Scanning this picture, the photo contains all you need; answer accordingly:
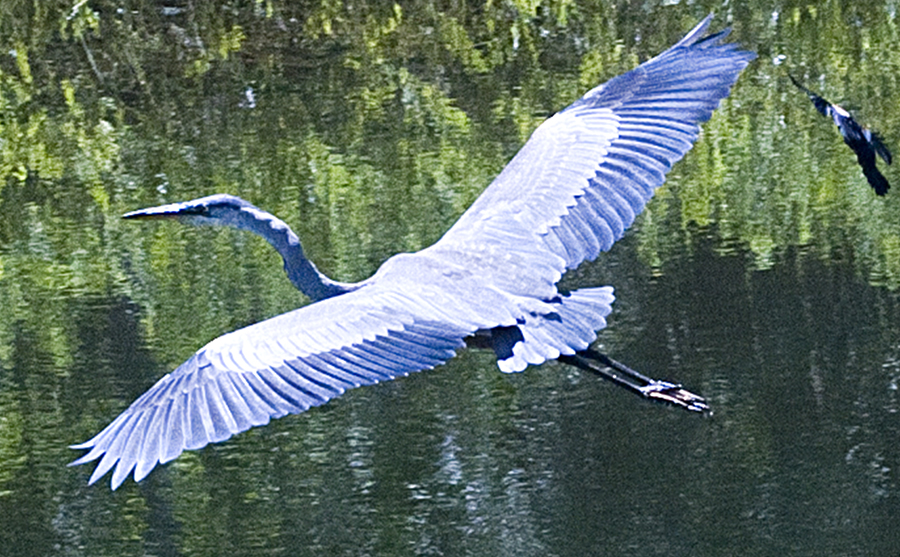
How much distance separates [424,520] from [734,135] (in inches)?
150

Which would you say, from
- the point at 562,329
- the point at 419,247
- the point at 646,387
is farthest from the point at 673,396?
the point at 419,247

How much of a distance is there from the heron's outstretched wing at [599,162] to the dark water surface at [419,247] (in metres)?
0.75

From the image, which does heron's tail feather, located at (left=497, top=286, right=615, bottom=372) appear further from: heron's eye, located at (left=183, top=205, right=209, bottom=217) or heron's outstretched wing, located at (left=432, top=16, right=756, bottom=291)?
heron's eye, located at (left=183, top=205, right=209, bottom=217)

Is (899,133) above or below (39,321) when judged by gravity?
above

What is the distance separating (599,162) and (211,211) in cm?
110

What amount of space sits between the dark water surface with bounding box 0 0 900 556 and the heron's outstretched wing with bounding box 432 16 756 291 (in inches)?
29.6

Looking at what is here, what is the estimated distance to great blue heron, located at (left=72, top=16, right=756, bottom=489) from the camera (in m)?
4.02

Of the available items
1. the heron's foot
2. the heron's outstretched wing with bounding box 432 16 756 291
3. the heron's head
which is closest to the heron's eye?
the heron's head

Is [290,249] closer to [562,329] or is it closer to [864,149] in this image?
[562,329]

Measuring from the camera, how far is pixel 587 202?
496cm

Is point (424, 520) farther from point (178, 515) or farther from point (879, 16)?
point (879, 16)

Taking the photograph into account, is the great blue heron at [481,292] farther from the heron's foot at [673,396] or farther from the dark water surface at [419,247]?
the dark water surface at [419,247]

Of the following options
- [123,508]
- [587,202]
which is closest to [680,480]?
[587,202]

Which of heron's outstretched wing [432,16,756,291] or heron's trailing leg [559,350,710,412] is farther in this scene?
heron's outstretched wing [432,16,756,291]
